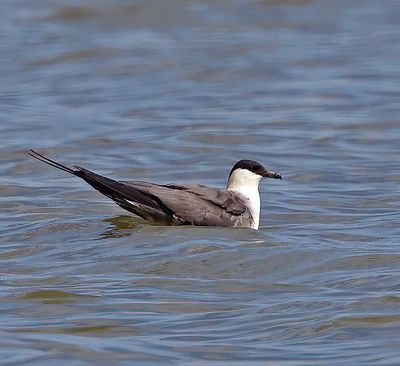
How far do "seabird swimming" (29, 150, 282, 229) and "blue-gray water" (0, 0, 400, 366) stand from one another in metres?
0.20

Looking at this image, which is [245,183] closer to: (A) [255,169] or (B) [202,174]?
(A) [255,169]

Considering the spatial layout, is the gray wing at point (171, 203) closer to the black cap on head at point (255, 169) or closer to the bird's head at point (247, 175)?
the bird's head at point (247, 175)

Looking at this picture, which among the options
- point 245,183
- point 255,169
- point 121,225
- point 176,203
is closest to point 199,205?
point 176,203

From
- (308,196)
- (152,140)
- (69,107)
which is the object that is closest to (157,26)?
(69,107)

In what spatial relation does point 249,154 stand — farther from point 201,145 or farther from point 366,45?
point 366,45

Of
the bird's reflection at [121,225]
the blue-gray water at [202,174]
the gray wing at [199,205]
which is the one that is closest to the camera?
the blue-gray water at [202,174]

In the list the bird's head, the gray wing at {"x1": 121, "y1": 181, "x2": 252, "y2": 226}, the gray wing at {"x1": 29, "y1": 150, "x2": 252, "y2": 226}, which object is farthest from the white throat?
the gray wing at {"x1": 29, "y1": 150, "x2": 252, "y2": 226}

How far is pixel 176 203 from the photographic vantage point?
1252 cm

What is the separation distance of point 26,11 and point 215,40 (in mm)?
3915

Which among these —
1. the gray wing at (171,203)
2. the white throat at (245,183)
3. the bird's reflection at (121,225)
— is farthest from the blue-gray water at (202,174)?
the white throat at (245,183)

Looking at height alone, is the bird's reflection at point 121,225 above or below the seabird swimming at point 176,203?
below

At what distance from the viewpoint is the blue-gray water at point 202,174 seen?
910cm

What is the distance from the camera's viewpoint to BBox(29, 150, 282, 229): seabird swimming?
40.8ft

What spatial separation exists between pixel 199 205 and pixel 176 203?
23cm
